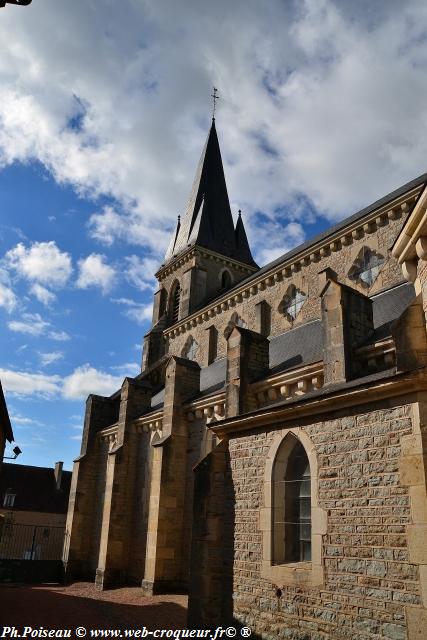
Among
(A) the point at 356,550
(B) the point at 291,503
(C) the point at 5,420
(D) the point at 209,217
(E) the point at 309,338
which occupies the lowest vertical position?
(A) the point at 356,550

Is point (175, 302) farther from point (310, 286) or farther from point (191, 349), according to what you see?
point (310, 286)

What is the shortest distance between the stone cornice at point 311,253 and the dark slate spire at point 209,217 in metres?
6.86

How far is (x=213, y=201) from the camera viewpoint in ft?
109

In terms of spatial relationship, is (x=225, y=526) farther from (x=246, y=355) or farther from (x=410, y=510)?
(x=246, y=355)

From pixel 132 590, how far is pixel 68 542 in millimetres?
6760

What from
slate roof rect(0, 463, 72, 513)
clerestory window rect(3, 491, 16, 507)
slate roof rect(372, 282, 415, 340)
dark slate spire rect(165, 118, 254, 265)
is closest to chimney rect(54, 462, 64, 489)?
slate roof rect(0, 463, 72, 513)

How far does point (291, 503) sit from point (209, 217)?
84.5 ft

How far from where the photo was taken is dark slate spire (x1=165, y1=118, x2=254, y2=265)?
3072 cm

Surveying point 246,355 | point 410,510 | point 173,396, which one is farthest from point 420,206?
point 173,396

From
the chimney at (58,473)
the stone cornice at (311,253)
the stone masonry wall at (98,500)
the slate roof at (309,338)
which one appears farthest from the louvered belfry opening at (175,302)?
the chimney at (58,473)

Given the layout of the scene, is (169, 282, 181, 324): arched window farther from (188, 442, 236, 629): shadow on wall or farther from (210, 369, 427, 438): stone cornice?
(210, 369, 427, 438): stone cornice

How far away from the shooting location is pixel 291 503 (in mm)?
7969

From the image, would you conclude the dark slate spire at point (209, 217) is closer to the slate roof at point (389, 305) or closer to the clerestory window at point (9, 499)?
the slate roof at point (389, 305)

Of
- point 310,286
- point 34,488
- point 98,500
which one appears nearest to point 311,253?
point 310,286
